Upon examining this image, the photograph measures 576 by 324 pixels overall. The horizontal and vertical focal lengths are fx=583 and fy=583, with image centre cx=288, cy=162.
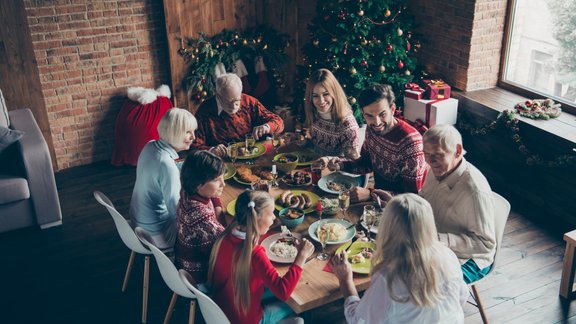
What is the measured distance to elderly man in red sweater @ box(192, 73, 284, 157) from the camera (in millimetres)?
4242

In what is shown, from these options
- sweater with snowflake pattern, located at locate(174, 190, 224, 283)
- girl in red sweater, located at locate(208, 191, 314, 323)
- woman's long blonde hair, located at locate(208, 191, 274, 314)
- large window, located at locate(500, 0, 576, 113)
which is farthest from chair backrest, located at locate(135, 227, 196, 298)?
large window, located at locate(500, 0, 576, 113)

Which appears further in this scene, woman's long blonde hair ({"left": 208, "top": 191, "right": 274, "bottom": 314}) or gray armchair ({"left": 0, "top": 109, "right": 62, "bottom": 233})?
gray armchair ({"left": 0, "top": 109, "right": 62, "bottom": 233})

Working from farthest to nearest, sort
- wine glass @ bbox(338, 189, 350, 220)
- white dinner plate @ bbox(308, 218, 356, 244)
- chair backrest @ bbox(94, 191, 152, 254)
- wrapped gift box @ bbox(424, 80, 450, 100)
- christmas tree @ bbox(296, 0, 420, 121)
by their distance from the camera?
1. wrapped gift box @ bbox(424, 80, 450, 100)
2. christmas tree @ bbox(296, 0, 420, 121)
3. chair backrest @ bbox(94, 191, 152, 254)
4. wine glass @ bbox(338, 189, 350, 220)
5. white dinner plate @ bbox(308, 218, 356, 244)

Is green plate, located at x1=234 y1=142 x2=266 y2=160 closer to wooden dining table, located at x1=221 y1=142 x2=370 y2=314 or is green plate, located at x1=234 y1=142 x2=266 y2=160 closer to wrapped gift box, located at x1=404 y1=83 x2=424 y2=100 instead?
wooden dining table, located at x1=221 y1=142 x2=370 y2=314

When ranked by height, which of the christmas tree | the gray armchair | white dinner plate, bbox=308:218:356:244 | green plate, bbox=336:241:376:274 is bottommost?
the gray armchair

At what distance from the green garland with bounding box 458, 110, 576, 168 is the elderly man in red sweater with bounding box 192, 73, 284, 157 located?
201 centimetres

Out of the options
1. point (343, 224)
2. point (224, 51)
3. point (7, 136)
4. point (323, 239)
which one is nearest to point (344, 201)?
point (343, 224)

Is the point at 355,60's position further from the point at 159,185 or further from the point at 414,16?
the point at 159,185

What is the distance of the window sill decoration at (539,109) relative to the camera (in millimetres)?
4922

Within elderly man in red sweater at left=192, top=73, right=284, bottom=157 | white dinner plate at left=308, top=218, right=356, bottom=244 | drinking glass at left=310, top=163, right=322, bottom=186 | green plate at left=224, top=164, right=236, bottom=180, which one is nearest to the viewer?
white dinner plate at left=308, top=218, right=356, bottom=244

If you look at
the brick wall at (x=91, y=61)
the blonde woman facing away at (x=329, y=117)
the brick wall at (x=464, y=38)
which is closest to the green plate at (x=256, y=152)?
the blonde woman facing away at (x=329, y=117)

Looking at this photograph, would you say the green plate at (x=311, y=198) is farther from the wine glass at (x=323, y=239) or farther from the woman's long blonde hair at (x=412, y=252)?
the woman's long blonde hair at (x=412, y=252)

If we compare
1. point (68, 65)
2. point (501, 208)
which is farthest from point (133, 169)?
point (501, 208)

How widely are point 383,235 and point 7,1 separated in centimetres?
443
